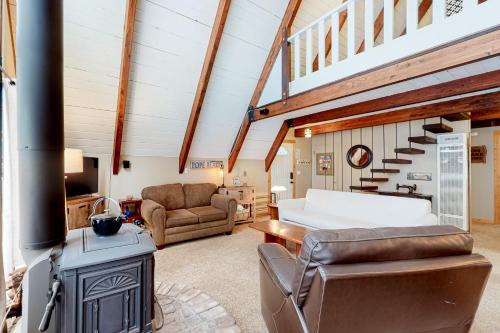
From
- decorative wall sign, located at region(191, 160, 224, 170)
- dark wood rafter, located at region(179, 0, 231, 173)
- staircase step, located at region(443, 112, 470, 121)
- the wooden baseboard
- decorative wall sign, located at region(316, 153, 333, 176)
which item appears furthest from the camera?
decorative wall sign, located at region(316, 153, 333, 176)

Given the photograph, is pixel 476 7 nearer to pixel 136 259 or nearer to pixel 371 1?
pixel 371 1

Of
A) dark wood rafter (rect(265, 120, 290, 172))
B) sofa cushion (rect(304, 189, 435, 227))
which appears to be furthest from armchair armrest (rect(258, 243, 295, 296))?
dark wood rafter (rect(265, 120, 290, 172))

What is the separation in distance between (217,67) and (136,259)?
122 inches

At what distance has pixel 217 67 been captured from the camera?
12.5ft

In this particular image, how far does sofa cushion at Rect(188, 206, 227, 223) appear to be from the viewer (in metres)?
3.99

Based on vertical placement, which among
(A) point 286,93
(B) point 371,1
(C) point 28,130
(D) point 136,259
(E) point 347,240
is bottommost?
(D) point 136,259

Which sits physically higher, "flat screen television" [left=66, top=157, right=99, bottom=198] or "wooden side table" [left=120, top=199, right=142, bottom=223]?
"flat screen television" [left=66, top=157, right=99, bottom=198]

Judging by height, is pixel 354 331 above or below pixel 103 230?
below

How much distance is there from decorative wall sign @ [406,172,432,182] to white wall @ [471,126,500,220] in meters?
1.67

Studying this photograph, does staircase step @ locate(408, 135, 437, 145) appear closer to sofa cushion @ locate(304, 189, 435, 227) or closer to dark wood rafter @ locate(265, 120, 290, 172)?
sofa cushion @ locate(304, 189, 435, 227)

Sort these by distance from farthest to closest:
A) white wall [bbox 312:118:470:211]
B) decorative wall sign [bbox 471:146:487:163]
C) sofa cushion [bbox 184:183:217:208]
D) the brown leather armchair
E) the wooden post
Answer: decorative wall sign [bbox 471:146:487:163], white wall [bbox 312:118:470:211], sofa cushion [bbox 184:183:217:208], the wooden post, the brown leather armchair

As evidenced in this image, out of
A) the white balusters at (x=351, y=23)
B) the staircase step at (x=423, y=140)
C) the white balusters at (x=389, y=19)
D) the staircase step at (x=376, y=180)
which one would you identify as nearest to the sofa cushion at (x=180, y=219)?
the white balusters at (x=351, y=23)

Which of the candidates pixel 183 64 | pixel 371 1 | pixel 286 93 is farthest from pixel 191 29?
pixel 371 1

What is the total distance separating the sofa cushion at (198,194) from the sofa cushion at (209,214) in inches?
9.7
